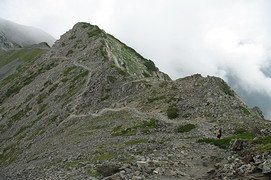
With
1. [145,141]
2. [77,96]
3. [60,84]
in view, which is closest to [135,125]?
[145,141]

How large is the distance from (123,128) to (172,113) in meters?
10.7

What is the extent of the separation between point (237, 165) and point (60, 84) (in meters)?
81.6

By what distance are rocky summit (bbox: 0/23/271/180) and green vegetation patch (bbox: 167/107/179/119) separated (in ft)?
0.71

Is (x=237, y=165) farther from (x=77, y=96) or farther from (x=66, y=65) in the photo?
(x=66, y=65)

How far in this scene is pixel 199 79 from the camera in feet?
215

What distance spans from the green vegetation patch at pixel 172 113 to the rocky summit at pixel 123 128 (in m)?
0.22

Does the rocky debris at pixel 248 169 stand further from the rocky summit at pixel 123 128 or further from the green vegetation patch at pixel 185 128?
the green vegetation patch at pixel 185 128

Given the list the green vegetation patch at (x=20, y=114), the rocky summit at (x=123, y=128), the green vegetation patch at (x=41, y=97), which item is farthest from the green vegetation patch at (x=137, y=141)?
the green vegetation patch at (x=20, y=114)

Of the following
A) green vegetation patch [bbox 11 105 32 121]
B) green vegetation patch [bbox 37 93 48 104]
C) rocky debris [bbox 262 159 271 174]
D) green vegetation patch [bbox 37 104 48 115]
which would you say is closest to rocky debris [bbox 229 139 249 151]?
rocky debris [bbox 262 159 271 174]

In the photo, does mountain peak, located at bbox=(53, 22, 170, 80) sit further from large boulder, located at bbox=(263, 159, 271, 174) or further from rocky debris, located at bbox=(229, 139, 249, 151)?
large boulder, located at bbox=(263, 159, 271, 174)

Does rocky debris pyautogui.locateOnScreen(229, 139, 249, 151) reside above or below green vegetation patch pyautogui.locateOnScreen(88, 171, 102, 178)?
above

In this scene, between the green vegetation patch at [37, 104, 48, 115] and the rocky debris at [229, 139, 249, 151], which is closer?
the rocky debris at [229, 139, 249, 151]

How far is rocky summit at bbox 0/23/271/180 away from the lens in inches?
999

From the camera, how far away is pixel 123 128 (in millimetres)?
49938
